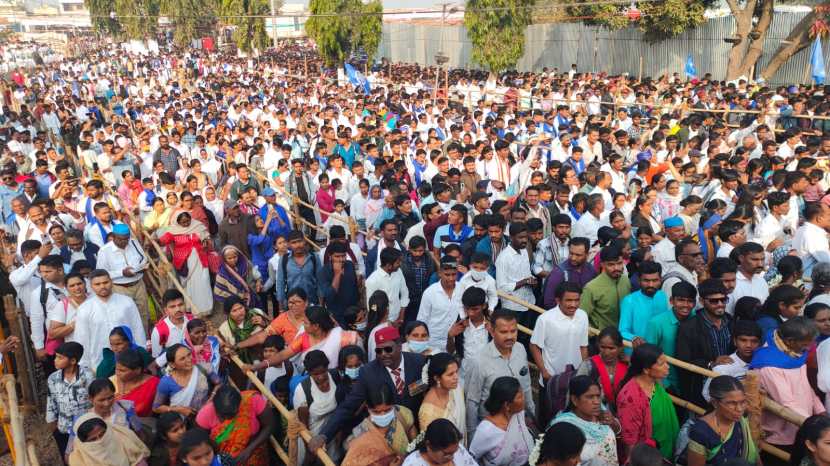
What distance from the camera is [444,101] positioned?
17.9 metres

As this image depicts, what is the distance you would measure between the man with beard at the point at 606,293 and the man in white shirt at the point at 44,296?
14.8 ft

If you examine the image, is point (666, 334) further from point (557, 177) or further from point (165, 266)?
point (165, 266)

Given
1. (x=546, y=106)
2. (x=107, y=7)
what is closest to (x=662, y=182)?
(x=546, y=106)

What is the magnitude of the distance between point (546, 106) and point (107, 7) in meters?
64.4

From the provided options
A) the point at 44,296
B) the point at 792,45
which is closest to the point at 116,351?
the point at 44,296

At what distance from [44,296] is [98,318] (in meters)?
0.77

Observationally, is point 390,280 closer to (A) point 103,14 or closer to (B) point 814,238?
(B) point 814,238

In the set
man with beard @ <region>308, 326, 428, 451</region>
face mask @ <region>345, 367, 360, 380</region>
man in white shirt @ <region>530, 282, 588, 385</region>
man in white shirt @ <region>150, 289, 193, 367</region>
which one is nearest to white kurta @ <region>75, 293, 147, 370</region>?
man in white shirt @ <region>150, 289, 193, 367</region>

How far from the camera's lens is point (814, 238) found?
5.73m

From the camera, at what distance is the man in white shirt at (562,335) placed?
4.54 meters

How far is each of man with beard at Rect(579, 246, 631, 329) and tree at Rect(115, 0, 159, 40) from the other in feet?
203

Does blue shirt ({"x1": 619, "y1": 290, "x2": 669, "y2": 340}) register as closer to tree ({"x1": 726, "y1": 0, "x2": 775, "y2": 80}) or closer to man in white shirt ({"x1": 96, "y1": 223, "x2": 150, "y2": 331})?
man in white shirt ({"x1": 96, "y1": 223, "x2": 150, "y2": 331})

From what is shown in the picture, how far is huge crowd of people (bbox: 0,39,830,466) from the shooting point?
3693mm

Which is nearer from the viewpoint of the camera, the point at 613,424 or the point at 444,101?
the point at 613,424
